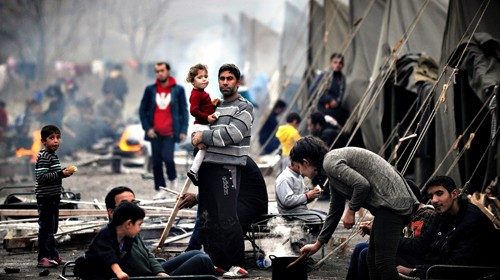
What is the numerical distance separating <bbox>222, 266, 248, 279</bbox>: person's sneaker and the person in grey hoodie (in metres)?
2.00

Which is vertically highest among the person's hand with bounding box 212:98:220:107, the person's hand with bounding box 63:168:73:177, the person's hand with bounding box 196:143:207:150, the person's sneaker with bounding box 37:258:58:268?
the person's hand with bounding box 212:98:220:107

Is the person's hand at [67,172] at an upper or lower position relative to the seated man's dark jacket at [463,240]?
upper

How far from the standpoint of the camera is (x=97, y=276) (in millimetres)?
8469

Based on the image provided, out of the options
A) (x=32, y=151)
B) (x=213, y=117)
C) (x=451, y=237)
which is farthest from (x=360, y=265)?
(x=32, y=151)

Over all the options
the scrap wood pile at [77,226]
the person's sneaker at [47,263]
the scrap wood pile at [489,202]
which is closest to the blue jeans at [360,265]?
the scrap wood pile at [489,202]

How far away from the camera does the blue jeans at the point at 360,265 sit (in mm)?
9344

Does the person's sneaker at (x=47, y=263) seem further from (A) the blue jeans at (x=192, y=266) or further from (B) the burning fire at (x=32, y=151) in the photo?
(B) the burning fire at (x=32, y=151)

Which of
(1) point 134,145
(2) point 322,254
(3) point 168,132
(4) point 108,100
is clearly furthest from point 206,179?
(4) point 108,100

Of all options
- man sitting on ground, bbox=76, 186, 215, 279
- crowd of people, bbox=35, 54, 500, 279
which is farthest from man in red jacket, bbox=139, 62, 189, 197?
man sitting on ground, bbox=76, 186, 215, 279

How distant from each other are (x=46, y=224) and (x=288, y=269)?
3248mm

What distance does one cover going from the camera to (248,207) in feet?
37.1

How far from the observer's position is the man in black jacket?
29.7ft

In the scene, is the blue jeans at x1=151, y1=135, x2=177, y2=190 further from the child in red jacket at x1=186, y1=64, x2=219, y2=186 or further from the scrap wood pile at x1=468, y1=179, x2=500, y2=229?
the scrap wood pile at x1=468, y1=179, x2=500, y2=229

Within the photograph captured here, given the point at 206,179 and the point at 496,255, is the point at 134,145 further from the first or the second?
the point at 496,255
